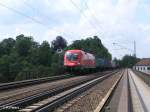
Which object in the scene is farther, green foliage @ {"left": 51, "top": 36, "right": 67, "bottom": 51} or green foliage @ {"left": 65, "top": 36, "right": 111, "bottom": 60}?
green foliage @ {"left": 51, "top": 36, "right": 67, "bottom": 51}

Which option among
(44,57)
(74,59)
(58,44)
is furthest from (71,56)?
(58,44)

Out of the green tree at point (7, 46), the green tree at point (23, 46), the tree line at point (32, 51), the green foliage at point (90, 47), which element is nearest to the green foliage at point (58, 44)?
the tree line at point (32, 51)

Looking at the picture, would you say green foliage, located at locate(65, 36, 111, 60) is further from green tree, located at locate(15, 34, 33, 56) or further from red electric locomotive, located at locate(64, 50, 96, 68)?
red electric locomotive, located at locate(64, 50, 96, 68)

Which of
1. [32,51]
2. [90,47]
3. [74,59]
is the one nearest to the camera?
[74,59]

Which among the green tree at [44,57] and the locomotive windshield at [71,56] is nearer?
the locomotive windshield at [71,56]

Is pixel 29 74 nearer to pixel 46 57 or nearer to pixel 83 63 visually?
pixel 83 63

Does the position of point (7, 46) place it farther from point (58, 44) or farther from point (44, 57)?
point (44, 57)

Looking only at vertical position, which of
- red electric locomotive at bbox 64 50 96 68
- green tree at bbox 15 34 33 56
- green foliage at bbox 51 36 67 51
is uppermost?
green foliage at bbox 51 36 67 51

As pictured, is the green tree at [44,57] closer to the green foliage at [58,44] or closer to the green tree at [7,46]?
the green tree at [7,46]

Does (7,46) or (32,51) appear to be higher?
(7,46)

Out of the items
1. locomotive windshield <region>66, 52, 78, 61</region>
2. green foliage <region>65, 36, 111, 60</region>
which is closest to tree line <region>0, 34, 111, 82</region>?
green foliage <region>65, 36, 111, 60</region>

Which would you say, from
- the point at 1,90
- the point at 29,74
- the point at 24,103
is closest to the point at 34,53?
the point at 29,74

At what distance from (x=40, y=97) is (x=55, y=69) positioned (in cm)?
3150

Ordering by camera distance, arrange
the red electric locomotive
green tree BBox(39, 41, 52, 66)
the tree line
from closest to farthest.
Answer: the red electric locomotive < the tree line < green tree BBox(39, 41, 52, 66)
